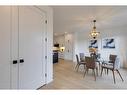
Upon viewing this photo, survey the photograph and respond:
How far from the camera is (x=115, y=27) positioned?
7328 mm

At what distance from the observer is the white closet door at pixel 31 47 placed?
9.11 ft

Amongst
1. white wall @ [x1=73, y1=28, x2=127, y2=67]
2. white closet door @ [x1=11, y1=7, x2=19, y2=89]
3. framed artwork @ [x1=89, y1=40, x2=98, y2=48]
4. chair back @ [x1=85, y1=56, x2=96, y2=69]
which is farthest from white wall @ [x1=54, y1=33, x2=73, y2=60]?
white closet door @ [x1=11, y1=7, x2=19, y2=89]

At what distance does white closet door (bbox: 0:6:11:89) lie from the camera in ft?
7.40

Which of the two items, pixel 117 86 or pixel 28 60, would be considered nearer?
pixel 28 60

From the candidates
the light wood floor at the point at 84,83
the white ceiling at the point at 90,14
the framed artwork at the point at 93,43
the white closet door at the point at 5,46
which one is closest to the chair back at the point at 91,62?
the light wood floor at the point at 84,83

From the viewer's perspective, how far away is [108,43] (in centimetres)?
772

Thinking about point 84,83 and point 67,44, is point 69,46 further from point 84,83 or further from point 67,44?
point 84,83

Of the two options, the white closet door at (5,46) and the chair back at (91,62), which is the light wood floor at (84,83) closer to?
the chair back at (91,62)

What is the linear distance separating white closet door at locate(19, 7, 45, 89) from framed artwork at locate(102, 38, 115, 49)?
5.29m

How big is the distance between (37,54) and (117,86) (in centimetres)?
261

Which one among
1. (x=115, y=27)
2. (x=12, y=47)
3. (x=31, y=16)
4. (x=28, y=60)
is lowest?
(x=28, y=60)

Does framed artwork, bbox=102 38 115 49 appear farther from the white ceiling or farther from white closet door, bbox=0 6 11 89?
white closet door, bbox=0 6 11 89
